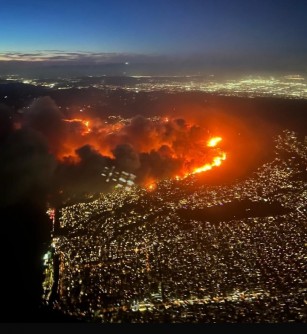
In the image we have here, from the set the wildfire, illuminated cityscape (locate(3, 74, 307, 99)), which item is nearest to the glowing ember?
the wildfire

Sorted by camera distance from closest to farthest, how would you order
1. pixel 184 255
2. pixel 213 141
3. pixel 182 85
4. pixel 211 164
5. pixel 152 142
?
pixel 184 255 < pixel 211 164 < pixel 152 142 < pixel 213 141 < pixel 182 85

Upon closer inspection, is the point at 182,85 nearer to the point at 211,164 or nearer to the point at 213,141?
the point at 213,141

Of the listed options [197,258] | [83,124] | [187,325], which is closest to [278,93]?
[83,124]

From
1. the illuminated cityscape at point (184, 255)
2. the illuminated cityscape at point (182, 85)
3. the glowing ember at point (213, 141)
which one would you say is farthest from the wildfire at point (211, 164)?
the illuminated cityscape at point (182, 85)

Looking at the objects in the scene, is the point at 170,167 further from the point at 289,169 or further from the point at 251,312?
the point at 251,312

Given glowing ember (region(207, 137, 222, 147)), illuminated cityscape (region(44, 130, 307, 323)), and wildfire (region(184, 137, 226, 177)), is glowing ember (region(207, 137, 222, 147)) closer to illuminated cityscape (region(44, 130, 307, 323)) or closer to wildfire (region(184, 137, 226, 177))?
wildfire (region(184, 137, 226, 177))

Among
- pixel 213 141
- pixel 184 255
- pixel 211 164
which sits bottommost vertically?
pixel 184 255

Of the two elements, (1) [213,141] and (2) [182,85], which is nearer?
(1) [213,141]

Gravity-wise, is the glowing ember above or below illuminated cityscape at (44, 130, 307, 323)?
above

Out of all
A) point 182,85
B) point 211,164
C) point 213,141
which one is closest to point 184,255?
point 211,164

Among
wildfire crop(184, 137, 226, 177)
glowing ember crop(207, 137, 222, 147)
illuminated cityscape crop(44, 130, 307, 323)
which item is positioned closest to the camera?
illuminated cityscape crop(44, 130, 307, 323)

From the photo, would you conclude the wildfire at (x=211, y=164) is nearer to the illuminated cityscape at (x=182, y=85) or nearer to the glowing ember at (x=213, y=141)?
the glowing ember at (x=213, y=141)
